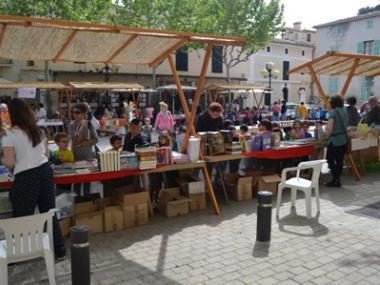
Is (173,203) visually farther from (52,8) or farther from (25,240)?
(52,8)

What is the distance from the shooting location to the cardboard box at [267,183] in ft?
23.1

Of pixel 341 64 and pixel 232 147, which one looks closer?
pixel 232 147

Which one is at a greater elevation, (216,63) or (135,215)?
(216,63)

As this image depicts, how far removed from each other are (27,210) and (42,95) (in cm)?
2430

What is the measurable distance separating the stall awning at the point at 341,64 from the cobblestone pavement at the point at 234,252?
353 centimetres

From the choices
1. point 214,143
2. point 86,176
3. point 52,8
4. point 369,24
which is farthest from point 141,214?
point 369,24

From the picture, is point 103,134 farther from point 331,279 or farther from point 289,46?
point 289,46

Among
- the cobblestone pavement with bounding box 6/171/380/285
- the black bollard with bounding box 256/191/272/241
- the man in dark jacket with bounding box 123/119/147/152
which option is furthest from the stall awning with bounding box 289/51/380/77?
the black bollard with bounding box 256/191/272/241

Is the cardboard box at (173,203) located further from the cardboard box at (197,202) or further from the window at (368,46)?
the window at (368,46)

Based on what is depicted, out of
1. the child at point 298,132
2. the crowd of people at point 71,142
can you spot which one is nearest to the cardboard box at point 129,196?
the crowd of people at point 71,142

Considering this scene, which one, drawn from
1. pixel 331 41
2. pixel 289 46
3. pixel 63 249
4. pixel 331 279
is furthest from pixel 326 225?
pixel 289 46

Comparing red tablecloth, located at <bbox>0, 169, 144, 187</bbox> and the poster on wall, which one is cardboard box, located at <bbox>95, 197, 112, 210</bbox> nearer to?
red tablecloth, located at <bbox>0, 169, 144, 187</bbox>

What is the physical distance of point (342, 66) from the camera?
966 cm

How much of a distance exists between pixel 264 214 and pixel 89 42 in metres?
3.18
